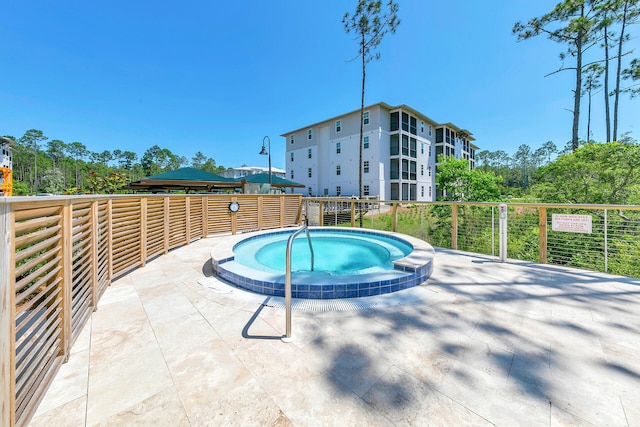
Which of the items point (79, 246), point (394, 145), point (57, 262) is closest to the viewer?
point (57, 262)

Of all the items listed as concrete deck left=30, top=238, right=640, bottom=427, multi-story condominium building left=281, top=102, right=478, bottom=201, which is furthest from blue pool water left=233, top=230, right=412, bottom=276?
multi-story condominium building left=281, top=102, right=478, bottom=201

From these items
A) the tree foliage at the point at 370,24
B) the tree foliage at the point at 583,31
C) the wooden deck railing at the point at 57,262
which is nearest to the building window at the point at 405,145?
the tree foliage at the point at 583,31

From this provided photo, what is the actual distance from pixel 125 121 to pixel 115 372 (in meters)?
48.4

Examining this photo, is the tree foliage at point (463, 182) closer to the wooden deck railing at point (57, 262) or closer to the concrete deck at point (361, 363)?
the concrete deck at point (361, 363)

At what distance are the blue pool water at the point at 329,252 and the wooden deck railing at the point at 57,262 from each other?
1.82 meters

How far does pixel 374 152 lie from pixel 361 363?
20508mm

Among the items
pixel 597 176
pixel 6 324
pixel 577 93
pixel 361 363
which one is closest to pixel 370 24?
pixel 577 93

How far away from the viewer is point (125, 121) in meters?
37.6

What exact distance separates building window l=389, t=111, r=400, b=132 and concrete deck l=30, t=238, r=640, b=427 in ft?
65.9

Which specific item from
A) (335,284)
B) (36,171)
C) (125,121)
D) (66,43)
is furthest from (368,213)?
(36,171)

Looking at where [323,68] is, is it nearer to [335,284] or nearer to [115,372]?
[335,284]

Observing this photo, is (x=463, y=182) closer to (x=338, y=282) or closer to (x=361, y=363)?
(x=338, y=282)

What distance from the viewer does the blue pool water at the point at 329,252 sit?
5625 mm

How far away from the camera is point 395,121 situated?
69.9 ft
